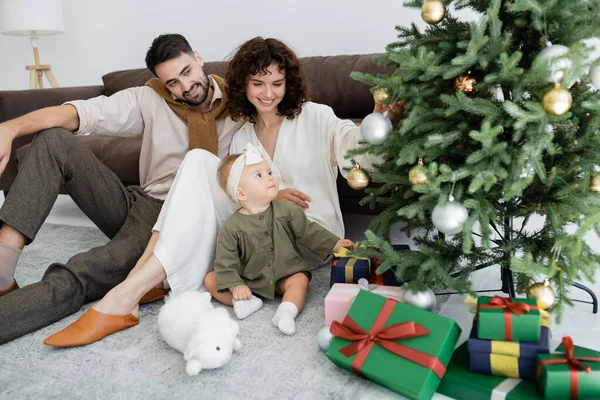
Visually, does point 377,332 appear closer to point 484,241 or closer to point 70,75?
point 484,241

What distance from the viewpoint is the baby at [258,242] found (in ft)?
5.26

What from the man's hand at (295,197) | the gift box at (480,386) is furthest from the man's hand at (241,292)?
the gift box at (480,386)

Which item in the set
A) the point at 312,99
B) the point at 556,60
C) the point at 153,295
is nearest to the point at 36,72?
the point at 312,99

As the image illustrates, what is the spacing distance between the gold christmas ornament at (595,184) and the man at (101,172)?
1265 millimetres

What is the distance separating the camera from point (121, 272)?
1.70 m

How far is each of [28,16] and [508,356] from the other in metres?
3.81

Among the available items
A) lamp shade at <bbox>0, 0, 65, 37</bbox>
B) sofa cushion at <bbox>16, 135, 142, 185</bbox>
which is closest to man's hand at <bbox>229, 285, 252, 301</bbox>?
sofa cushion at <bbox>16, 135, 142, 185</bbox>

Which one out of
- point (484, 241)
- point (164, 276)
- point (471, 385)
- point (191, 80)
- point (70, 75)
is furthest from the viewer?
point (70, 75)

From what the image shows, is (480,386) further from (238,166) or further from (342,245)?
(238,166)

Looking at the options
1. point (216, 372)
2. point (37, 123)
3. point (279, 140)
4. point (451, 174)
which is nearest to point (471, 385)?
point (451, 174)

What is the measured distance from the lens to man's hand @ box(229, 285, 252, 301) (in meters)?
1.57

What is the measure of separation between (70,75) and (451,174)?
4088 millimetres

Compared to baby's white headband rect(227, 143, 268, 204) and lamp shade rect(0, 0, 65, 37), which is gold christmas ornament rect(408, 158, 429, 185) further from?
lamp shade rect(0, 0, 65, 37)

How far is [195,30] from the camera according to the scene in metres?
3.62
